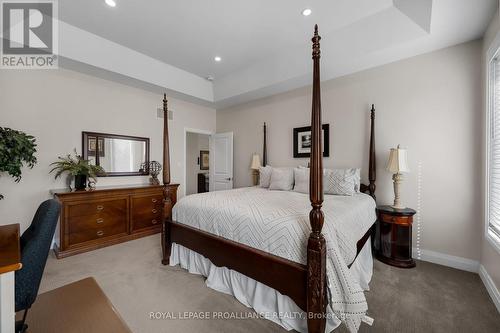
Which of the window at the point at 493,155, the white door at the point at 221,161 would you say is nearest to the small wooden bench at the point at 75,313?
the window at the point at 493,155

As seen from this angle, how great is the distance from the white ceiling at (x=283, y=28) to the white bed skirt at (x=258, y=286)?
2593 millimetres

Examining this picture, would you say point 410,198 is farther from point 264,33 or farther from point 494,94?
point 264,33

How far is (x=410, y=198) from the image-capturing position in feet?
9.59

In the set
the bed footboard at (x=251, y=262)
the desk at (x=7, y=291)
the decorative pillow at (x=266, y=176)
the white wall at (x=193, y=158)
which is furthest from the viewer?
the white wall at (x=193, y=158)

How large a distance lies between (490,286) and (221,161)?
183 inches

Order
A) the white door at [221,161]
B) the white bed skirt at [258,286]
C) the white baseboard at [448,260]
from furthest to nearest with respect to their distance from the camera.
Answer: the white door at [221,161]
the white baseboard at [448,260]
the white bed skirt at [258,286]

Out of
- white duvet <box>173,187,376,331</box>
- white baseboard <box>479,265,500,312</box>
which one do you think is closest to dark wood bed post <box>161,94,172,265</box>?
white duvet <box>173,187,376,331</box>

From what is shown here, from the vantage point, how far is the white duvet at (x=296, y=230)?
1.45 m

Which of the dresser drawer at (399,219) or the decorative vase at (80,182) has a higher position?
the decorative vase at (80,182)

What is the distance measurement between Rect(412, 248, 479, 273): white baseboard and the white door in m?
3.66

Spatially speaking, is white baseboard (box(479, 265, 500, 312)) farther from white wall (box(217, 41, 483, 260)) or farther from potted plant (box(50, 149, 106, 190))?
potted plant (box(50, 149, 106, 190))

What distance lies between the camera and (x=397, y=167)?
8.87 ft

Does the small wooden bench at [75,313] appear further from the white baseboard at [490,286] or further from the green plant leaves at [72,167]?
the white baseboard at [490,286]

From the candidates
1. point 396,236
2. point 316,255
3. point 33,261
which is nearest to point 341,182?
point 396,236
